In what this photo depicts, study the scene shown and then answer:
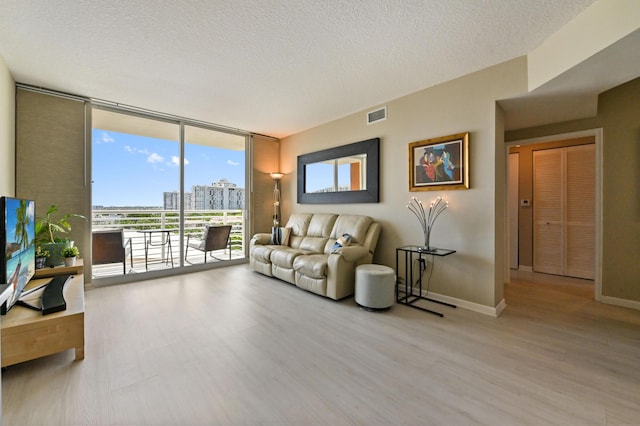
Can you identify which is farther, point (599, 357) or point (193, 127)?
point (193, 127)

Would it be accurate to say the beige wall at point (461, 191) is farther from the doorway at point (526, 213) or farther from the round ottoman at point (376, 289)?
the doorway at point (526, 213)

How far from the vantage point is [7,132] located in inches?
111

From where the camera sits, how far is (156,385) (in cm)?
167

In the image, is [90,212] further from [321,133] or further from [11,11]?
[321,133]

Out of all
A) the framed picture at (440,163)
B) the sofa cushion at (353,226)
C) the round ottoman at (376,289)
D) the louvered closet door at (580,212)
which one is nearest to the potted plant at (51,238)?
the sofa cushion at (353,226)

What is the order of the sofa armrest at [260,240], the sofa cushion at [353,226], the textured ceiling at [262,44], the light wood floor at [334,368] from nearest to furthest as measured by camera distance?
the light wood floor at [334,368] → the textured ceiling at [262,44] → the sofa cushion at [353,226] → the sofa armrest at [260,240]

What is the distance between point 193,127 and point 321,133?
2.23 metres

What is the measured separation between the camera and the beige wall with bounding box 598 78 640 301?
2.96 m

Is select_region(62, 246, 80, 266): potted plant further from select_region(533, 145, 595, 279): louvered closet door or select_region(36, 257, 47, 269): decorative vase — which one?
select_region(533, 145, 595, 279): louvered closet door

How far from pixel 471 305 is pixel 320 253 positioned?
198cm

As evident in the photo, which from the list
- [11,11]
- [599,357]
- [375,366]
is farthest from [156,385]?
[599,357]

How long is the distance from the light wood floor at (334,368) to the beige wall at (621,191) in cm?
46

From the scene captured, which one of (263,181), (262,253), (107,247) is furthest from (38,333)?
(263,181)

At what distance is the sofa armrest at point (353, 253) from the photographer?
320 centimetres
